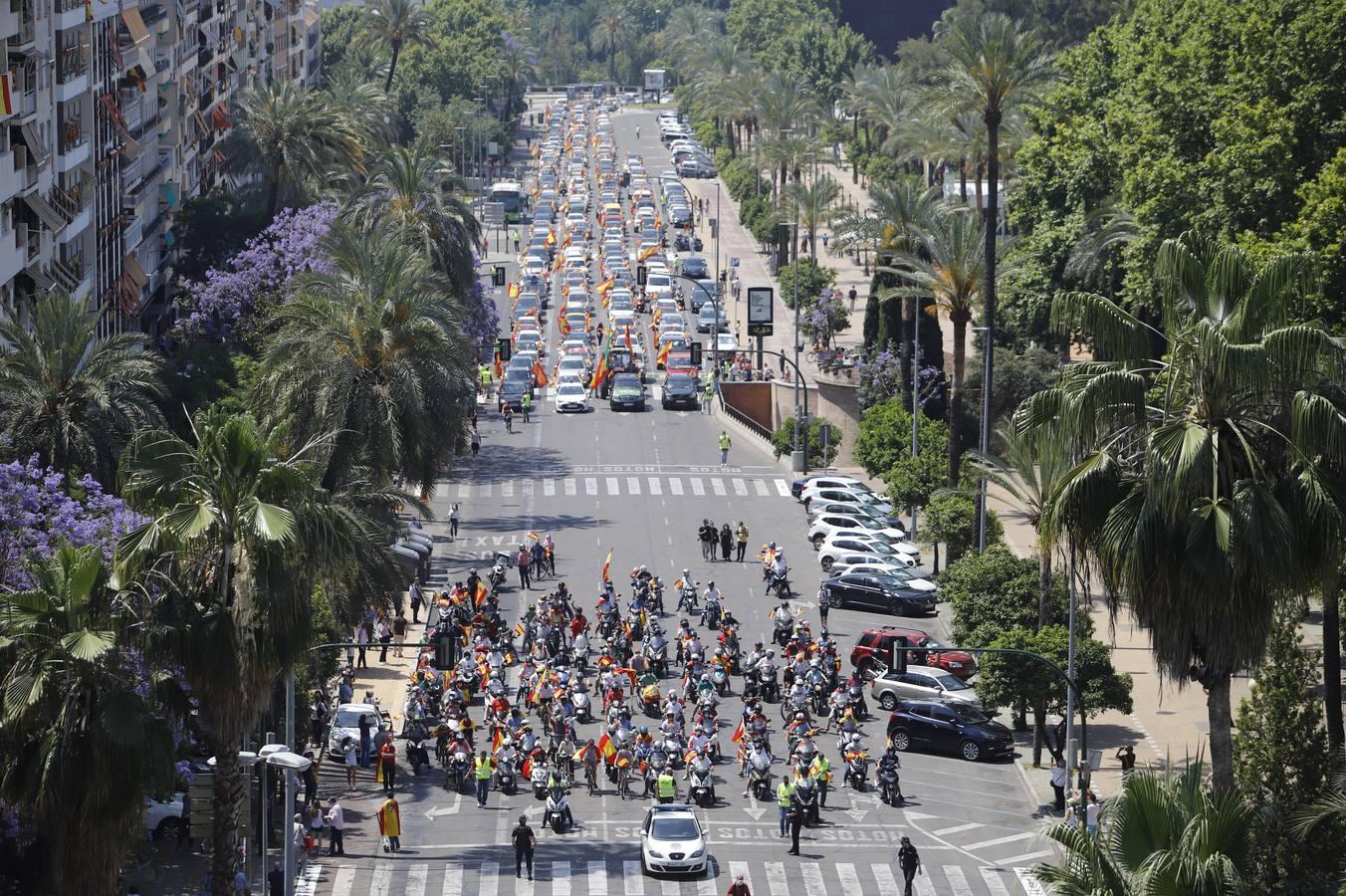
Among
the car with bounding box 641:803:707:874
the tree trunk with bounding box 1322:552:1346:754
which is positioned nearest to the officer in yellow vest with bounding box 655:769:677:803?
the car with bounding box 641:803:707:874

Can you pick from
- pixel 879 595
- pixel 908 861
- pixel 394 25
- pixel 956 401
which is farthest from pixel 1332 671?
pixel 394 25

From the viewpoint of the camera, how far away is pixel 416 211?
282ft

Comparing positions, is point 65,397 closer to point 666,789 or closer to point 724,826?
point 666,789

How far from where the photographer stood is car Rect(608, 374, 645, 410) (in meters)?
98.9

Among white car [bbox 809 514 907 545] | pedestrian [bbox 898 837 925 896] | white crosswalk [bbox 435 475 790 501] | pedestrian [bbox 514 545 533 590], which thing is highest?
white crosswalk [bbox 435 475 790 501]

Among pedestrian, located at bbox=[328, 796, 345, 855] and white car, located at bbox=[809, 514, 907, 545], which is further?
white car, located at bbox=[809, 514, 907, 545]

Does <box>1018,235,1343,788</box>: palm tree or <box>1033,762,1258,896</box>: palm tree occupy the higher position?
<box>1018,235,1343,788</box>: palm tree

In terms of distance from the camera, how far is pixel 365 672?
2357 inches

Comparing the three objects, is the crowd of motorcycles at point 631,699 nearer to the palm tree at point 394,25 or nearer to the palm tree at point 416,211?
the palm tree at point 416,211

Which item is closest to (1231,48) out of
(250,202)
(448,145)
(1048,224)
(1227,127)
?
(1227,127)

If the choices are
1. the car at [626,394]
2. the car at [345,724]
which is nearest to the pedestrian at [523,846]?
the car at [345,724]

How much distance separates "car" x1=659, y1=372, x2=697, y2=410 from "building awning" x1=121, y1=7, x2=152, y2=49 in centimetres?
2726

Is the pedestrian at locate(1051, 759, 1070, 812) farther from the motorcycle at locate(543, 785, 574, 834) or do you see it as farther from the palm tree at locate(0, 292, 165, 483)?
the palm tree at locate(0, 292, 165, 483)

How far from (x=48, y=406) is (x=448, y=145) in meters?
117
